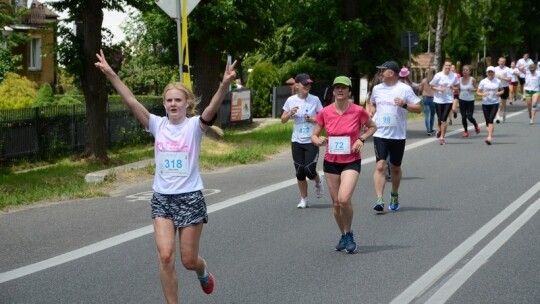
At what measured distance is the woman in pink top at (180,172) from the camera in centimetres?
732

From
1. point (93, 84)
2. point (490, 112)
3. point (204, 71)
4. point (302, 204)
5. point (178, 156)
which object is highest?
point (204, 71)

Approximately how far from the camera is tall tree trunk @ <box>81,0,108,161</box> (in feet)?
63.8

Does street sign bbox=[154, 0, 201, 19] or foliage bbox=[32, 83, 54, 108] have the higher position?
street sign bbox=[154, 0, 201, 19]

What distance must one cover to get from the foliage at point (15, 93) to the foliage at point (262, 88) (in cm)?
849

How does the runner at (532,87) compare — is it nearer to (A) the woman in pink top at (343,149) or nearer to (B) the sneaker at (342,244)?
(A) the woman in pink top at (343,149)

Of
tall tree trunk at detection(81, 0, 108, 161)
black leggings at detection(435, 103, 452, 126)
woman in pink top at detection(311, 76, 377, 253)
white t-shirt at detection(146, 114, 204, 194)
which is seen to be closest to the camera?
white t-shirt at detection(146, 114, 204, 194)

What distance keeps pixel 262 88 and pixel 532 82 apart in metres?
9.44

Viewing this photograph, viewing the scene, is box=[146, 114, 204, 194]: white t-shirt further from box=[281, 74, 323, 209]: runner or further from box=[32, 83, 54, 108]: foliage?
box=[32, 83, 54, 108]: foliage

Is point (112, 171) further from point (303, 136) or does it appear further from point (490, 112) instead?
point (490, 112)

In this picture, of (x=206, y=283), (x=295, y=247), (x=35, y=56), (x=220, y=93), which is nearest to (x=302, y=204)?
(x=295, y=247)

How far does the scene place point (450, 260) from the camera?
9.59m

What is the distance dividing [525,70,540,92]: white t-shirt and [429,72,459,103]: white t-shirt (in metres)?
7.59

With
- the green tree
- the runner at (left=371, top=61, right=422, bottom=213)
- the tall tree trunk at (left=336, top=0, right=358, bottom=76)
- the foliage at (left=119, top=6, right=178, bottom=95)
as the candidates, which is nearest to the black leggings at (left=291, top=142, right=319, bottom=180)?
the runner at (left=371, top=61, right=422, bottom=213)

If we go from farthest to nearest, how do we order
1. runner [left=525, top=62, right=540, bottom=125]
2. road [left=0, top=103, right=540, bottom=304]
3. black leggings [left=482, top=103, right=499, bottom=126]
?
runner [left=525, top=62, right=540, bottom=125] < black leggings [left=482, top=103, right=499, bottom=126] < road [left=0, top=103, right=540, bottom=304]
